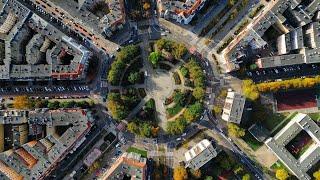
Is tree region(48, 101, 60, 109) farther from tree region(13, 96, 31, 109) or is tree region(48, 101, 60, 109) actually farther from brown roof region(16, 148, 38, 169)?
brown roof region(16, 148, 38, 169)

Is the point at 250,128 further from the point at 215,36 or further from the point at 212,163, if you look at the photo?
the point at 215,36

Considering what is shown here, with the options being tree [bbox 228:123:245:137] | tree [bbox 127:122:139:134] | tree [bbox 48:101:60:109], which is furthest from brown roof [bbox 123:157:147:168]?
tree [bbox 228:123:245:137]

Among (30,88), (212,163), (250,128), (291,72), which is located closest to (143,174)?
(212,163)

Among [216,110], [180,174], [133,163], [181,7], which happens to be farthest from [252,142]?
[181,7]

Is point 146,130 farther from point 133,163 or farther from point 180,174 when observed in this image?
point 180,174

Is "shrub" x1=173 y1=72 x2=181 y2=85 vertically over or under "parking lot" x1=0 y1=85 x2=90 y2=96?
under

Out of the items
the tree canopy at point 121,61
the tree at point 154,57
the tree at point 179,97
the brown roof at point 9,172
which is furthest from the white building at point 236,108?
the brown roof at point 9,172
